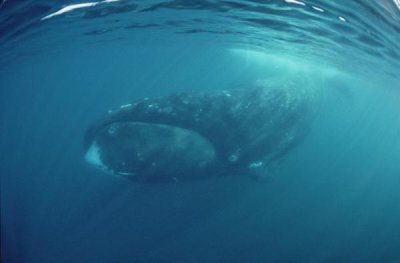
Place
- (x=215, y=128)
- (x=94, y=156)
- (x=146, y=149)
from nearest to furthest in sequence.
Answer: (x=215, y=128)
(x=146, y=149)
(x=94, y=156)

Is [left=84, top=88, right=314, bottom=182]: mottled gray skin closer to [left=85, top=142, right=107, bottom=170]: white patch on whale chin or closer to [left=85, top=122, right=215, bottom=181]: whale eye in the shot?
[left=85, top=122, right=215, bottom=181]: whale eye

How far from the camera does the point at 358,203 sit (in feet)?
131

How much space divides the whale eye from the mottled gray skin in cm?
4

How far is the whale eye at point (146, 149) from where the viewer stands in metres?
13.6

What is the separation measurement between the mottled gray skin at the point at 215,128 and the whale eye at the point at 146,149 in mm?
40

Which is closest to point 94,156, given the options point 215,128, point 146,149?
point 146,149

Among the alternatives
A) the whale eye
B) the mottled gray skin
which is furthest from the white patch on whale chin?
the mottled gray skin

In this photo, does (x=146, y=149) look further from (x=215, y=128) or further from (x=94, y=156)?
(x=215, y=128)

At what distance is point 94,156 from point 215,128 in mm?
5008

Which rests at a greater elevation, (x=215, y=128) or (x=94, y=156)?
(x=215, y=128)

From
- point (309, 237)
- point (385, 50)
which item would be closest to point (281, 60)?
point (385, 50)

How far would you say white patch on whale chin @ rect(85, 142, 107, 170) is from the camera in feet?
45.3

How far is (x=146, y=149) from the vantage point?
13.6 m

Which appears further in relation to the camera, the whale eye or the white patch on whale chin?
the white patch on whale chin
